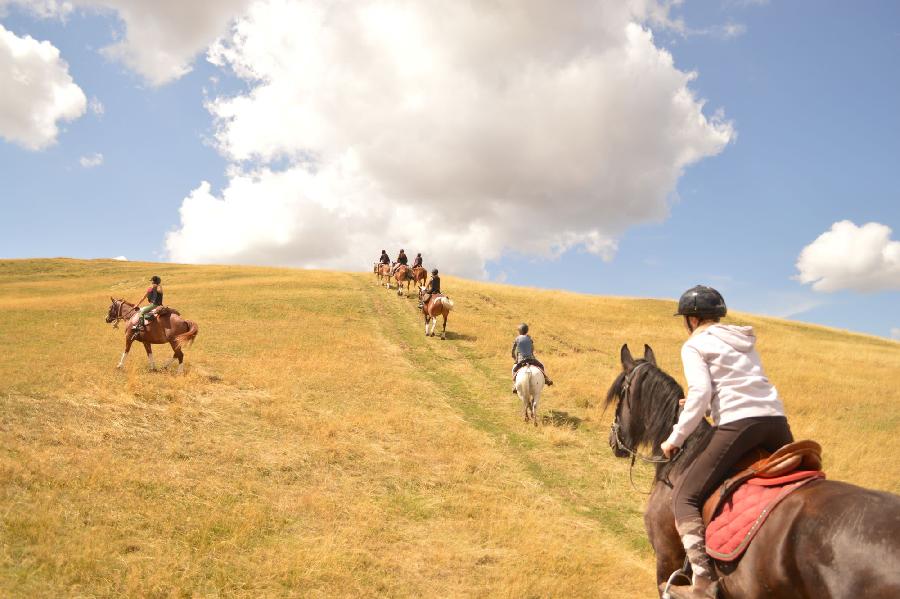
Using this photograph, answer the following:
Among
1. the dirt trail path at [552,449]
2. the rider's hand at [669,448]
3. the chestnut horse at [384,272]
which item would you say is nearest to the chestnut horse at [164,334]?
the dirt trail path at [552,449]

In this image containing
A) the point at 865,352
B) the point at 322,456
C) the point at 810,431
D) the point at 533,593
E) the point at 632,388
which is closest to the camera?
the point at 632,388

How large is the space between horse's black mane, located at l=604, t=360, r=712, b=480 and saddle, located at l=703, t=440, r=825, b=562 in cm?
65

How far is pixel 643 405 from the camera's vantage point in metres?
6.07

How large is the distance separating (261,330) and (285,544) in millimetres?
20460

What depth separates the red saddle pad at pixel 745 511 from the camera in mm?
4250

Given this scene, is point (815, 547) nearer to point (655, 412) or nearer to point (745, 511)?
point (745, 511)

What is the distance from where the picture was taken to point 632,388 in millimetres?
6211

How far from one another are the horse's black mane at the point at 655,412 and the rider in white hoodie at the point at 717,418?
1.54ft

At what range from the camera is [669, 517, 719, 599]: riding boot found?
4.61 meters

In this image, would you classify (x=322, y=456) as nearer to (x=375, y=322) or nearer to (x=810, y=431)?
(x=810, y=431)

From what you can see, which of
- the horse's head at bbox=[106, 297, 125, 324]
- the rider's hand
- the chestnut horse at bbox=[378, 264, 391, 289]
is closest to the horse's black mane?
the rider's hand

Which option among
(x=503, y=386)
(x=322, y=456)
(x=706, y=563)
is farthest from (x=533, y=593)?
(x=503, y=386)

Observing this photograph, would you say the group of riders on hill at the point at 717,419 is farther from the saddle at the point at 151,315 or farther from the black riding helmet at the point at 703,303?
the saddle at the point at 151,315

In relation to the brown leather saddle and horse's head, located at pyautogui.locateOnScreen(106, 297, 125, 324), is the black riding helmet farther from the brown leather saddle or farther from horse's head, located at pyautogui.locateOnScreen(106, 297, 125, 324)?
horse's head, located at pyautogui.locateOnScreen(106, 297, 125, 324)
